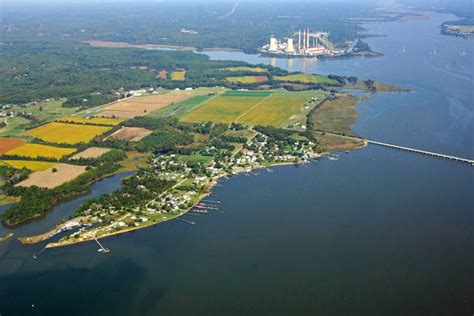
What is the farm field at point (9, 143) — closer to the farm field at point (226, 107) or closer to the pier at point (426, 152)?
the farm field at point (226, 107)

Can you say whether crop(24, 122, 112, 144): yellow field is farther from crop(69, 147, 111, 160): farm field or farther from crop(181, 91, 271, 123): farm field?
crop(181, 91, 271, 123): farm field

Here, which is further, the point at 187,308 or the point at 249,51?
the point at 249,51

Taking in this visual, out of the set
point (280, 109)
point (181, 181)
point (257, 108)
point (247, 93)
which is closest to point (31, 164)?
point (181, 181)

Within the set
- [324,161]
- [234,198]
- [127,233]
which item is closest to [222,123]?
[324,161]

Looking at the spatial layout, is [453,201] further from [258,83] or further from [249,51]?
[249,51]

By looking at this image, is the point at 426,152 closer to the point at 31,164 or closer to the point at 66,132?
the point at 31,164

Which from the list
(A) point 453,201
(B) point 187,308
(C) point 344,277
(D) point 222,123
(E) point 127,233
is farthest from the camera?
(D) point 222,123

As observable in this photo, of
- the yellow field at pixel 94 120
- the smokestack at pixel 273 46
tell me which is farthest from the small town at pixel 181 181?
the smokestack at pixel 273 46
